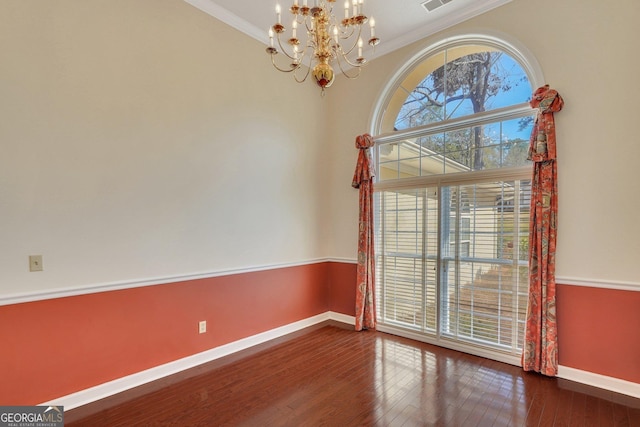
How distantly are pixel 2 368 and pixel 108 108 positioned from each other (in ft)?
6.60

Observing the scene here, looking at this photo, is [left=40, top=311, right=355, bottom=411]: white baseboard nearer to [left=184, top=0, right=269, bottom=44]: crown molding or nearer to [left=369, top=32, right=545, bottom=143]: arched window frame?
[left=369, top=32, right=545, bottom=143]: arched window frame

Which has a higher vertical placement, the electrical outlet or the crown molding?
the crown molding

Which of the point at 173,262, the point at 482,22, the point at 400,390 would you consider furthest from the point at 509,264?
the point at 173,262

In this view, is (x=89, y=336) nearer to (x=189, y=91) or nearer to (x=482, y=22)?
(x=189, y=91)

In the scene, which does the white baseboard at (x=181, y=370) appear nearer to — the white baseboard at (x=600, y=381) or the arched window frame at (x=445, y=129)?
the white baseboard at (x=600, y=381)

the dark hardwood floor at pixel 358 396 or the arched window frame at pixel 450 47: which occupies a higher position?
the arched window frame at pixel 450 47

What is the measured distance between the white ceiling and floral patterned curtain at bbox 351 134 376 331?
1.30m

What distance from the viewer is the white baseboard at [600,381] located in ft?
8.14

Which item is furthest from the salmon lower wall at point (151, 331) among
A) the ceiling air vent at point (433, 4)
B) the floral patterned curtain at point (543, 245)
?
the ceiling air vent at point (433, 4)

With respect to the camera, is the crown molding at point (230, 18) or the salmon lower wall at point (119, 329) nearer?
the salmon lower wall at point (119, 329)

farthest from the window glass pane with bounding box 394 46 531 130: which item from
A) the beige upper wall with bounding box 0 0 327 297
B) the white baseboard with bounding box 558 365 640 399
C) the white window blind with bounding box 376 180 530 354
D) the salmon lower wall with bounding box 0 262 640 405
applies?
the white baseboard with bounding box 558 365 640 399

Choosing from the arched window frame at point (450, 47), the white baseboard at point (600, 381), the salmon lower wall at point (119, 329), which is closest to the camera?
the salmon lower wall at point (119, 329)

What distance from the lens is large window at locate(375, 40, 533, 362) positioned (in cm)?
309

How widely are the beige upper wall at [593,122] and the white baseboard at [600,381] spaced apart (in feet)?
2.73
